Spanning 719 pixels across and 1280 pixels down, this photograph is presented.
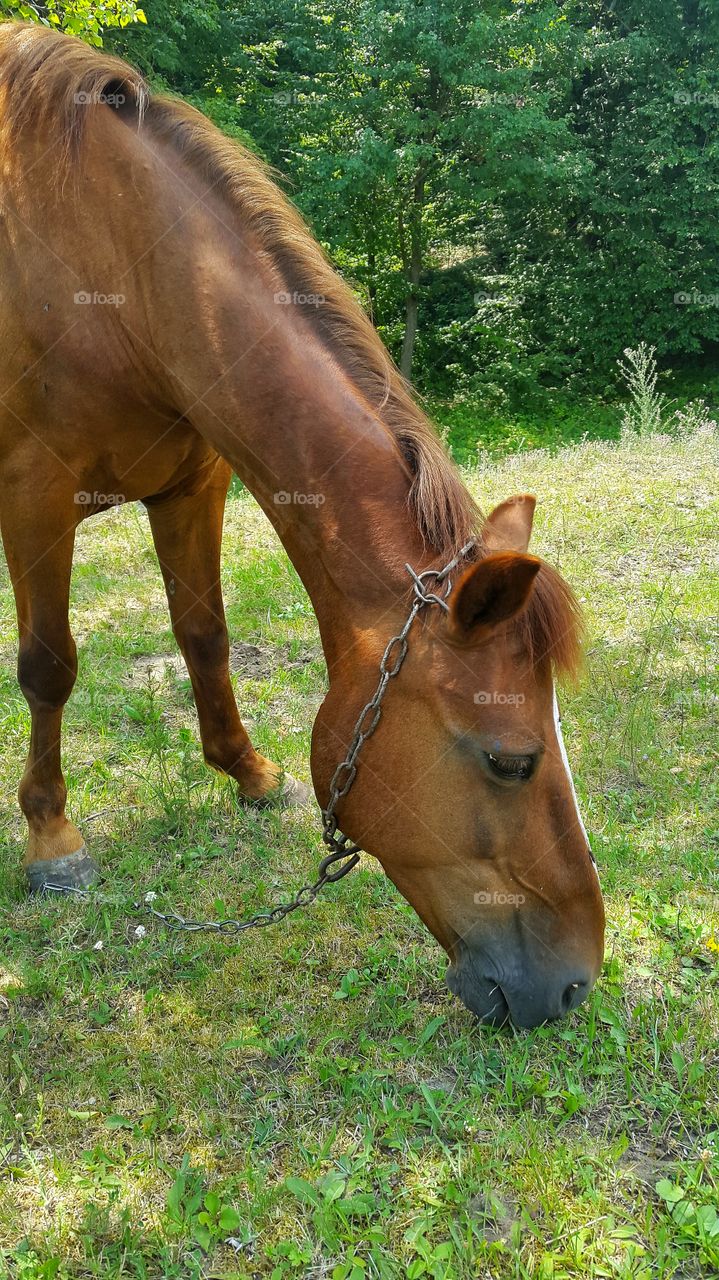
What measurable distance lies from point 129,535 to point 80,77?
4.20 metres

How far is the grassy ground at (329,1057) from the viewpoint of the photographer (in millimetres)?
1847

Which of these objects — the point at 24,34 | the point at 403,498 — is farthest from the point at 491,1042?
the point at 24,34

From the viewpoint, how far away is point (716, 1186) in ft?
6.22

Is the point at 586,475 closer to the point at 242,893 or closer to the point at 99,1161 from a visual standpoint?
Answer: the point at 242,893

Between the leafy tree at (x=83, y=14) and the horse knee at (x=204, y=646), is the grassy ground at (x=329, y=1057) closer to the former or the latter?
the horse knee at (x=204, y=646)

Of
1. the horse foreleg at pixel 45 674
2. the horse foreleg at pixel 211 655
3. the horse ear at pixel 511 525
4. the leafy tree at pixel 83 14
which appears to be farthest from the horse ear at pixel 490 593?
the leafy tree at pixel 83 14

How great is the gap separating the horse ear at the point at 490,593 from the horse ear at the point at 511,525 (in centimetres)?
25

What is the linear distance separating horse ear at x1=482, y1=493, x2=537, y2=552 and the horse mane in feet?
0.14

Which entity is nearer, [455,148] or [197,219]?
[197,219]

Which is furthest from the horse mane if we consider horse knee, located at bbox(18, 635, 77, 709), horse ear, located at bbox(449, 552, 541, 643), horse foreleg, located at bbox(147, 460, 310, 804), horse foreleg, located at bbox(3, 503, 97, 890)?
horse knee, located at bbox(18, 635, 77, 709)

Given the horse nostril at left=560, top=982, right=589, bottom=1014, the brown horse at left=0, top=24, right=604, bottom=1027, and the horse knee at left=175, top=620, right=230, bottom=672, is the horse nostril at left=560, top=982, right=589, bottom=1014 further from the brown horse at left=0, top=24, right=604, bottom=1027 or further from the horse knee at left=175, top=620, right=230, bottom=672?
the horse knee at left=175, top=620, right=230, bottom=672

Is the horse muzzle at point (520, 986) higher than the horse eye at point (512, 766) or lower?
lower

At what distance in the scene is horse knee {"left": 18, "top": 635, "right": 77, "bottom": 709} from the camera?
120 inches

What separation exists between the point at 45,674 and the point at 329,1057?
161cm
